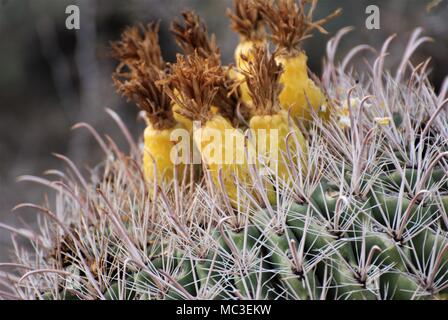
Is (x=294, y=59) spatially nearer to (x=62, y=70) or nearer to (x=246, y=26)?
(x=246, y=26)

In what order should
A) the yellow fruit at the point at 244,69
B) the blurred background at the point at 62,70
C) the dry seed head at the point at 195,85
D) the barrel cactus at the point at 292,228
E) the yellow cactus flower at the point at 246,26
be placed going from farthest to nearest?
the blurred background at the point at 62,70 < the yellow cactus flower at the point at 246,26 < the yellow fruit at the point at 244,69 < the dry seed head at the point at 195,85 < the barrel cactus at the point at 292,228

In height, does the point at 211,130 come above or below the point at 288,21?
below

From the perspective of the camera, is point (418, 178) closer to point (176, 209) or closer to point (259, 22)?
point (176, 209)

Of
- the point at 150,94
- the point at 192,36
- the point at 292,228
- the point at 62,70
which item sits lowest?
the point at 292,228

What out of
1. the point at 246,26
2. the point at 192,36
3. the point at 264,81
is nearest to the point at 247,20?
the point at 246,26

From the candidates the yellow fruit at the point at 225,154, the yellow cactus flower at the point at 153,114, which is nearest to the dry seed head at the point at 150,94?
the yellow cactus flower at the point at 153,114

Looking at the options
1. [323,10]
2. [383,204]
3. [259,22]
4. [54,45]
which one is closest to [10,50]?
[54,45]

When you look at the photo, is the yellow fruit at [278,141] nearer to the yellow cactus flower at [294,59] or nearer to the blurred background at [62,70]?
the yellow cactus flower at [294,59]
